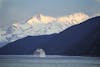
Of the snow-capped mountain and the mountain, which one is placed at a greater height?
the snow-capped mountain

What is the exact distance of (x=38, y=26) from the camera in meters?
4.12

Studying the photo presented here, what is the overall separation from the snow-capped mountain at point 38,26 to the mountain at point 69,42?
0.05m

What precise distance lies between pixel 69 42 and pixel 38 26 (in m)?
0.45

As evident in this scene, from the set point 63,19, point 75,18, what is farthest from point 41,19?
point 75,18

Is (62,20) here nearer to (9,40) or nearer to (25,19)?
(25,19)

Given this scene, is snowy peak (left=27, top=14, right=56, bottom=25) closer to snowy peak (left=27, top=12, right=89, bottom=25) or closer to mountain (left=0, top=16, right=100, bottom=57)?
snowy peak (left=27, top=12, right=89, bottom=25)

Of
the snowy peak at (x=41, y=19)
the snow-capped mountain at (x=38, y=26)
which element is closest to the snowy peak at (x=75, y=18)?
the snow-capped mountain at (x=38, y=26)

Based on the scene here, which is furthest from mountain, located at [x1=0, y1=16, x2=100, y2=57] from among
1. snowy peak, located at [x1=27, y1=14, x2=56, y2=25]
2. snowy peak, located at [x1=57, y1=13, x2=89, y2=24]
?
snowy peak, located at [x1=27, y1=14, x2=56, y2=25]

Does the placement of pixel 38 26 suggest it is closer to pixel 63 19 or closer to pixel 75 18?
pixel 63 19

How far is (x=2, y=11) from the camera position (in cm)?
414

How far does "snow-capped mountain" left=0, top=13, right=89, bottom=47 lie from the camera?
4070 millimetres

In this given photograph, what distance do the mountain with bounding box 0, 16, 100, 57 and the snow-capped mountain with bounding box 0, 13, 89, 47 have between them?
0.18ft

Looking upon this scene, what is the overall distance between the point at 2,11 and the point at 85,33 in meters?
1.10

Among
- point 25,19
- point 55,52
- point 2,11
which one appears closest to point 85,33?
point 55,52
